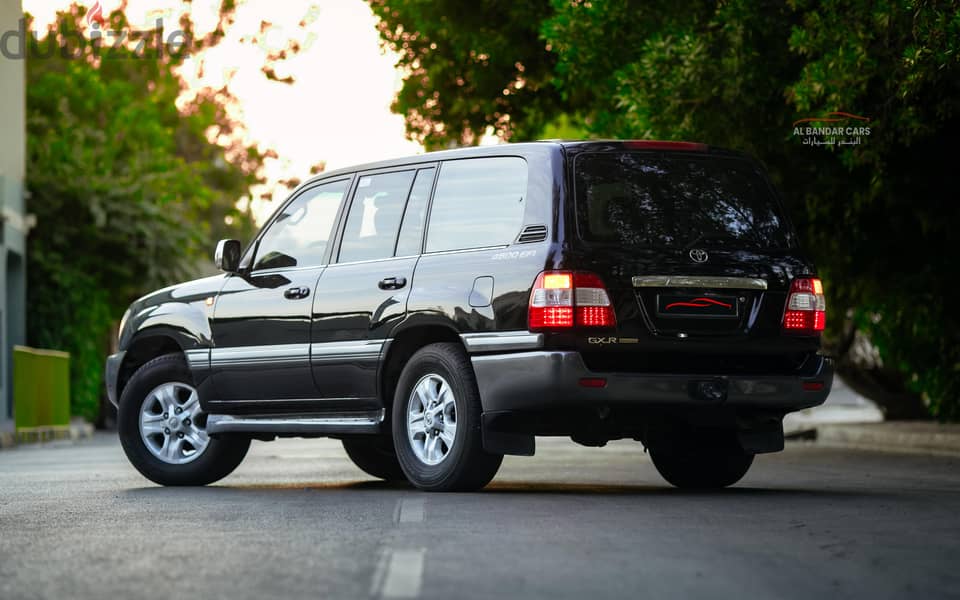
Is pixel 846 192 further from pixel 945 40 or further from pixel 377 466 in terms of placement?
pixel 377 466

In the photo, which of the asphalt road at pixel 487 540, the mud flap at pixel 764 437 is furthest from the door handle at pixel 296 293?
the mud flap at pixel 764 437

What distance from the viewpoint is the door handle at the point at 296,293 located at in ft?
37.2

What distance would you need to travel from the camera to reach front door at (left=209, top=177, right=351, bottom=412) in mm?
11375

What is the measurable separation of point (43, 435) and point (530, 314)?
18.9m

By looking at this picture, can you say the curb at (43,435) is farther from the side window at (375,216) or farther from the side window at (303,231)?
the side window at (375,216)

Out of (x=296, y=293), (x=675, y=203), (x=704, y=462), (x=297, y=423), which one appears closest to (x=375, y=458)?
(x=297, y=423)

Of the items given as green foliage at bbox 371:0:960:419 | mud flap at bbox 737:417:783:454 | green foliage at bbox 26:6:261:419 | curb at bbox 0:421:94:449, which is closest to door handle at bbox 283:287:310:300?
mud flap at bbox 737:417:783:454

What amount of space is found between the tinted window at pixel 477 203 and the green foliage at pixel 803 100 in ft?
15.5

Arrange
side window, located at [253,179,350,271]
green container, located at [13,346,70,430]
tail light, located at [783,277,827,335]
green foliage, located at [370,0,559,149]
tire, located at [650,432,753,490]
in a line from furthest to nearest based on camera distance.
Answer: green container, located at [13,346,70,430], green foliage, located at [370,0,559,149], side window, located at [253,179,350,271], tire, located at [650,432,753,490], tail light, located at [783,277,827,335]

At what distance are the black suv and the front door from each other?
16 mm

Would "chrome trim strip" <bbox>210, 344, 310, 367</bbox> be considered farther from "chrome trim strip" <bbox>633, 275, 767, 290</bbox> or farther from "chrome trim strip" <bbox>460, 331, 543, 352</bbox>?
"chrome trim strip" <bbox>633, 275, 767, 290</bbox>

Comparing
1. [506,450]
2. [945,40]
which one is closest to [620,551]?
[506,450]

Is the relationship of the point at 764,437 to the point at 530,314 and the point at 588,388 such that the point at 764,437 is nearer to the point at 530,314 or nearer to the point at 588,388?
the point at 588,388

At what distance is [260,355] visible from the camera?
11.6 meters
